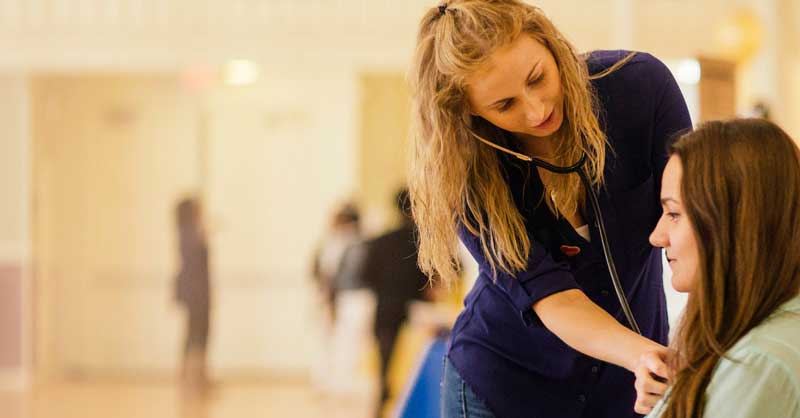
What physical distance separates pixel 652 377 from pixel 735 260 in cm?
22

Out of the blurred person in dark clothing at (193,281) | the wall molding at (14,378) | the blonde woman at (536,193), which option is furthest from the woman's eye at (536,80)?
the wall molding at (14,378)

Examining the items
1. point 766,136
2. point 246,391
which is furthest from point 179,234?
Answer: point 766,136

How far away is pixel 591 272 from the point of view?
187cm

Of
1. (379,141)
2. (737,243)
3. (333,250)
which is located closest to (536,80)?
(737,243)

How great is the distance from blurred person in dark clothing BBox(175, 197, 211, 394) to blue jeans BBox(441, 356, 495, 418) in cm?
683

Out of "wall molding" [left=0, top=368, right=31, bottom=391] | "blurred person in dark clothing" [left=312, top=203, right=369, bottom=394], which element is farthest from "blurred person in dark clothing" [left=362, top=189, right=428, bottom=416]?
"wall molding" [left=0, top=368, right=31, bottom=391]

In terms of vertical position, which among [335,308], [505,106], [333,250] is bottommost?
[335,308]

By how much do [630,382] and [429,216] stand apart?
0.47m

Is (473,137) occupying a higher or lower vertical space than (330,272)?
higher

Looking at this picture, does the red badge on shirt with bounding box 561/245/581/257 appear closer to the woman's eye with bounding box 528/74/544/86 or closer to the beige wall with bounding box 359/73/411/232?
the woman's eye with bounding box 528/74/544/86

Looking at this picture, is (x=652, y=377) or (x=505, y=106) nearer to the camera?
(x=652, y=377)

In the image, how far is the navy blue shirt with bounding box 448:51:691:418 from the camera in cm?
183

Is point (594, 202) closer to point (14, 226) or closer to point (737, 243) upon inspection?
point (737, 243)

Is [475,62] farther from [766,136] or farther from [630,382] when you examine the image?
[630,382]
